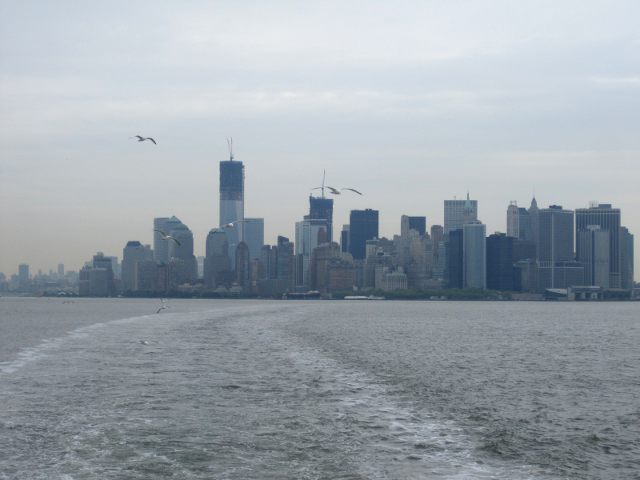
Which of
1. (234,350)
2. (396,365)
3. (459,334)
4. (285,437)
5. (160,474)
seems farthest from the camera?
(459,334)

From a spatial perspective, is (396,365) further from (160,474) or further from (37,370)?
(160,474)

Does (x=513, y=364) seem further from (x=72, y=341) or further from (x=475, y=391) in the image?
(x=72, y=341)

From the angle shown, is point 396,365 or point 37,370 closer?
point 37,370

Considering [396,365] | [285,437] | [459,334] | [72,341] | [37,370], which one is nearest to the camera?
[285,437]

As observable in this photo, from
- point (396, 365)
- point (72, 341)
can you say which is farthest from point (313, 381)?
point (72, 341)

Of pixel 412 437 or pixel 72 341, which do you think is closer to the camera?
pixel 412 437

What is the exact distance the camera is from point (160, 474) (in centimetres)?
2536

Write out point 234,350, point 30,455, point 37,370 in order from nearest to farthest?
point 30,455 < point 37,370 < point 234,350

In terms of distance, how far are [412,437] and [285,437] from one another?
4391 millimetres

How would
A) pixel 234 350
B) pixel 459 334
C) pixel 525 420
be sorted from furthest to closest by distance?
pixel 459 334 → pixel 234 350 → pixel 525 420

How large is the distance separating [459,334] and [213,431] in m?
77.1

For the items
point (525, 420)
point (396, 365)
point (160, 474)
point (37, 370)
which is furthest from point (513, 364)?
point (160, 474)

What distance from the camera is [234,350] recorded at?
66375mm

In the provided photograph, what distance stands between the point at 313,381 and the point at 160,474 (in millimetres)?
21857
